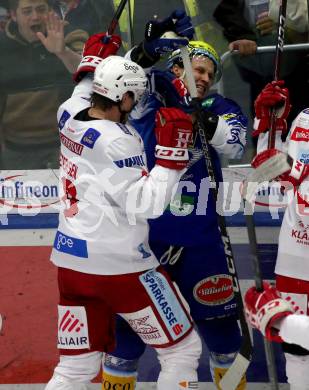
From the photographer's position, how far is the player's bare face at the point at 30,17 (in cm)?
508

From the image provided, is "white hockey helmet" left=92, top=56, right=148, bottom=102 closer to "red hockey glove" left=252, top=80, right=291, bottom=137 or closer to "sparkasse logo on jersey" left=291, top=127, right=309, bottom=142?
"red hockey glove" left=252, top=80, right=291, bottom=137

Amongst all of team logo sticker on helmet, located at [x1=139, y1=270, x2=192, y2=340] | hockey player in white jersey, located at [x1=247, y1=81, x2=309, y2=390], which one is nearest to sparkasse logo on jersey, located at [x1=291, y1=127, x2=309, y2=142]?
hockey player in white jersey, located at [x1=247, y1=81, x2=309, y2=390]

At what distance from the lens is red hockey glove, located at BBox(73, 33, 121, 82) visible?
441 cm

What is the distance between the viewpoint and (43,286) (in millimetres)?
5008

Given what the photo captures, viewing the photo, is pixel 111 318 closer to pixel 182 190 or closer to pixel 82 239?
pixel 82 239

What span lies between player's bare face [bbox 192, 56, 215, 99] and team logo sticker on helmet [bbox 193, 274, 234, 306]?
2.56 feet

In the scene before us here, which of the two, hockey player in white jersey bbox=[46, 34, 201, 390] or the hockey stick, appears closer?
hockey player in white jersey bbox=[46, 34, 201, 390]

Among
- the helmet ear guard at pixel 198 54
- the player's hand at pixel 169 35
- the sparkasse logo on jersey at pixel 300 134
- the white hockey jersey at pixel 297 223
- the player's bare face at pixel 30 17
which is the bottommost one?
the white hockey jersey at pixel 297 223

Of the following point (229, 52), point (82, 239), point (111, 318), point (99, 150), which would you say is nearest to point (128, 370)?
point (111, 318)

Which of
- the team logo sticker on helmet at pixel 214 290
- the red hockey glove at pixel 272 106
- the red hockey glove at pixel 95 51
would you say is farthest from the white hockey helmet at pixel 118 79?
the team logo sticker on helmet at pixel 214 290

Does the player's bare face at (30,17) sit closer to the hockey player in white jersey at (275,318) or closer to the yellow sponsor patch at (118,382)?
the yellow sponsor patch at (118,382)

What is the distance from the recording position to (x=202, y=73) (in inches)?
177

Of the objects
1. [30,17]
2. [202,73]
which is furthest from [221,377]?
[30,17]

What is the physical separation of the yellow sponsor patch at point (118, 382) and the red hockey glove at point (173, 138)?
1.05 meters
